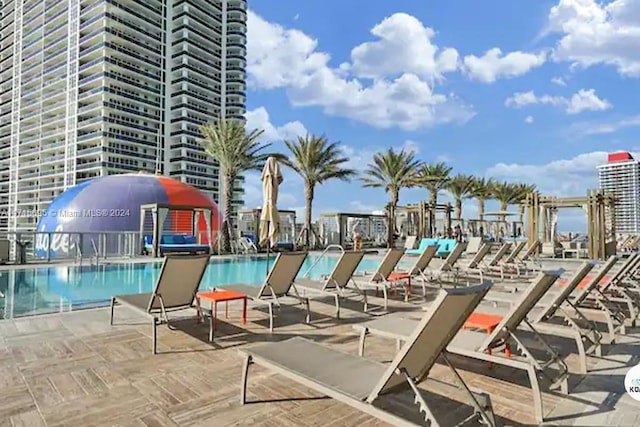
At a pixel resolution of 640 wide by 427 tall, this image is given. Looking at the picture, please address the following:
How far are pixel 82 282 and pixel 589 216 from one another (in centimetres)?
1782

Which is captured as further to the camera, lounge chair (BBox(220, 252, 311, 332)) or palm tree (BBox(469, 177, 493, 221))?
palm tree (BBox(469, 177, 493, 221))

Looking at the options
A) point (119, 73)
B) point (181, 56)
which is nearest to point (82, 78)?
point (119, 73)

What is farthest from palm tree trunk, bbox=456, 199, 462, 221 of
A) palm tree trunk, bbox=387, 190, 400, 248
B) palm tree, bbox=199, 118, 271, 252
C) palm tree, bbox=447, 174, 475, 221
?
palm tree, bbox=199, 118, 271, 252

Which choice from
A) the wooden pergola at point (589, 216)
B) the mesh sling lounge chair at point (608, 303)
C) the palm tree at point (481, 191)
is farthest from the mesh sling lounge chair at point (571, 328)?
the palm tree at point (481, 191)

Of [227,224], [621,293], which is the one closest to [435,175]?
[227,224]

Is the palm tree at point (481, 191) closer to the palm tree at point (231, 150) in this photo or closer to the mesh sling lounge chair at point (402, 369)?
the palm tree at point (231, 150)

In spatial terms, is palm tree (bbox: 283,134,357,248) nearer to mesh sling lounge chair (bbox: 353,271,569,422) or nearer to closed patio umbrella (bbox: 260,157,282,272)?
closed patio umbrella (bbox: 260,157,282,272)

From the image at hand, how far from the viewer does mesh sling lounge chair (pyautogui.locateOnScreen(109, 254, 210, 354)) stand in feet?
14.7

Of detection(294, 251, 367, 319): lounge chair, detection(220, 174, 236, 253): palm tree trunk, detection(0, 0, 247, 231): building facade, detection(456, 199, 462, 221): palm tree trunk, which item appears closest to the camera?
detection(294, 251, 367, 319): lounge chair

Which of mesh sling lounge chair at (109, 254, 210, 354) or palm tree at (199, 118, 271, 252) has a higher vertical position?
palm tree at (199, 118, 271, 252)

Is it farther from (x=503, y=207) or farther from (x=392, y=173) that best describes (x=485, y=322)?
(x=503, y=207)

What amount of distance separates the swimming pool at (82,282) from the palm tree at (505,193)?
21.1 m

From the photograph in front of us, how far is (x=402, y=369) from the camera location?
7.36 ft

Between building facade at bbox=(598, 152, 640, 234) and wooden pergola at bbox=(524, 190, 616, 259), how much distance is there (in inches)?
238
